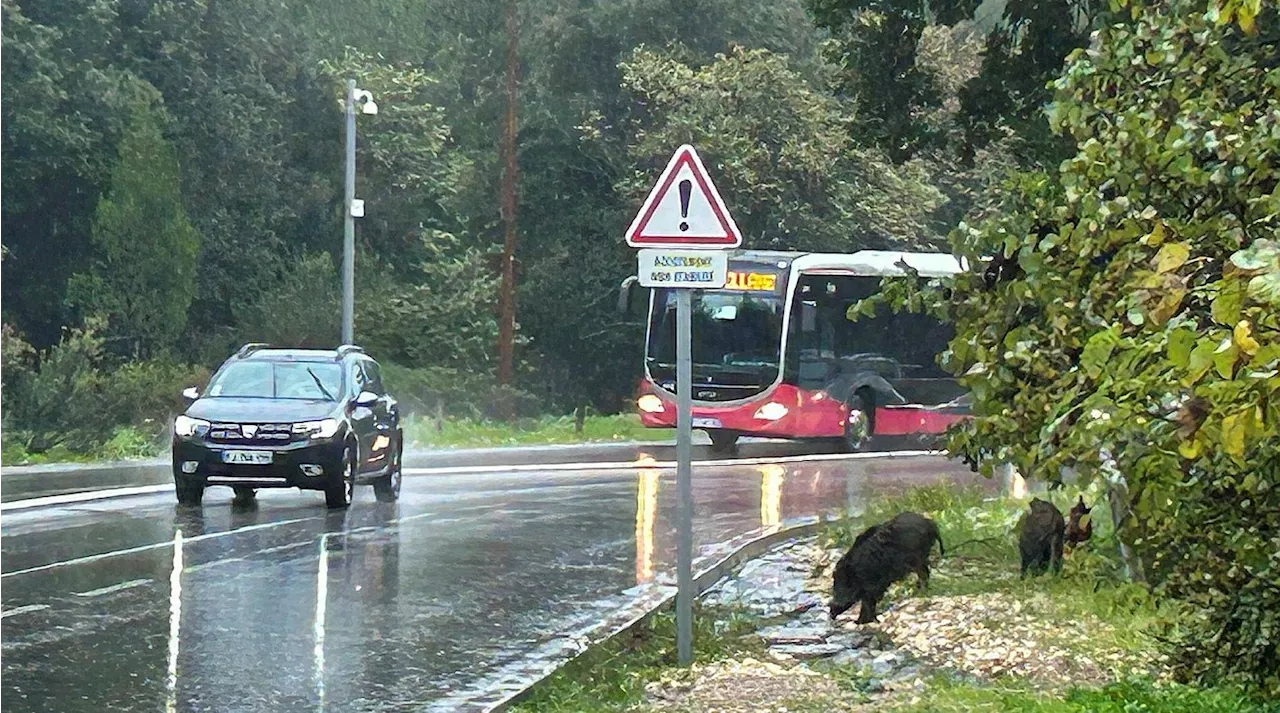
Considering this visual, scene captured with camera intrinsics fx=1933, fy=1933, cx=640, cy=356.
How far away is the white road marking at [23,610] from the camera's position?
39.7 ft

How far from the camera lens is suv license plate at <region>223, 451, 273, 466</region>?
1920 cm

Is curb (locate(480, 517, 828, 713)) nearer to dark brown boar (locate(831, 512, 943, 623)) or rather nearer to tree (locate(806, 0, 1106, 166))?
dark brown boar (locate(831, 512, 943, 623))

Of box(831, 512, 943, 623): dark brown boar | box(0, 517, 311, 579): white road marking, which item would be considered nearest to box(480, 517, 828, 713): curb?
box(831, 512, 943, 623): dark brown boar

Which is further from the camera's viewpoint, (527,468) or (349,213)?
(349,213)

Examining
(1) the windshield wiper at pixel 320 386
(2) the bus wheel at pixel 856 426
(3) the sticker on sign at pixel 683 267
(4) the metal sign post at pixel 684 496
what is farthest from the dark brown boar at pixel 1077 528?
(2) the bus wheel at pixel 856 426

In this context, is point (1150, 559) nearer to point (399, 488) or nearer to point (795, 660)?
point (795, 660)

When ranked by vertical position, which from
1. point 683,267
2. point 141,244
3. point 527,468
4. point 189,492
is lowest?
point 527,468

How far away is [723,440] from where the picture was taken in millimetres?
34656

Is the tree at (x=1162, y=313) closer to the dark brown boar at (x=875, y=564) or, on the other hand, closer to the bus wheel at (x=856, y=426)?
the dark brown boar at (x=875, y=564)

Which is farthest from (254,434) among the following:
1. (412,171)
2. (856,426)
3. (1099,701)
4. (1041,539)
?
(412,171)

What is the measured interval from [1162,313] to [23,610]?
8739 mm

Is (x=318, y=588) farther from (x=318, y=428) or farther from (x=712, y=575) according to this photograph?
(x=318, y=428)

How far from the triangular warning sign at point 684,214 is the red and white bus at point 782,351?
22.1 meters

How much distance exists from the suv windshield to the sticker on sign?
35.0 ft
